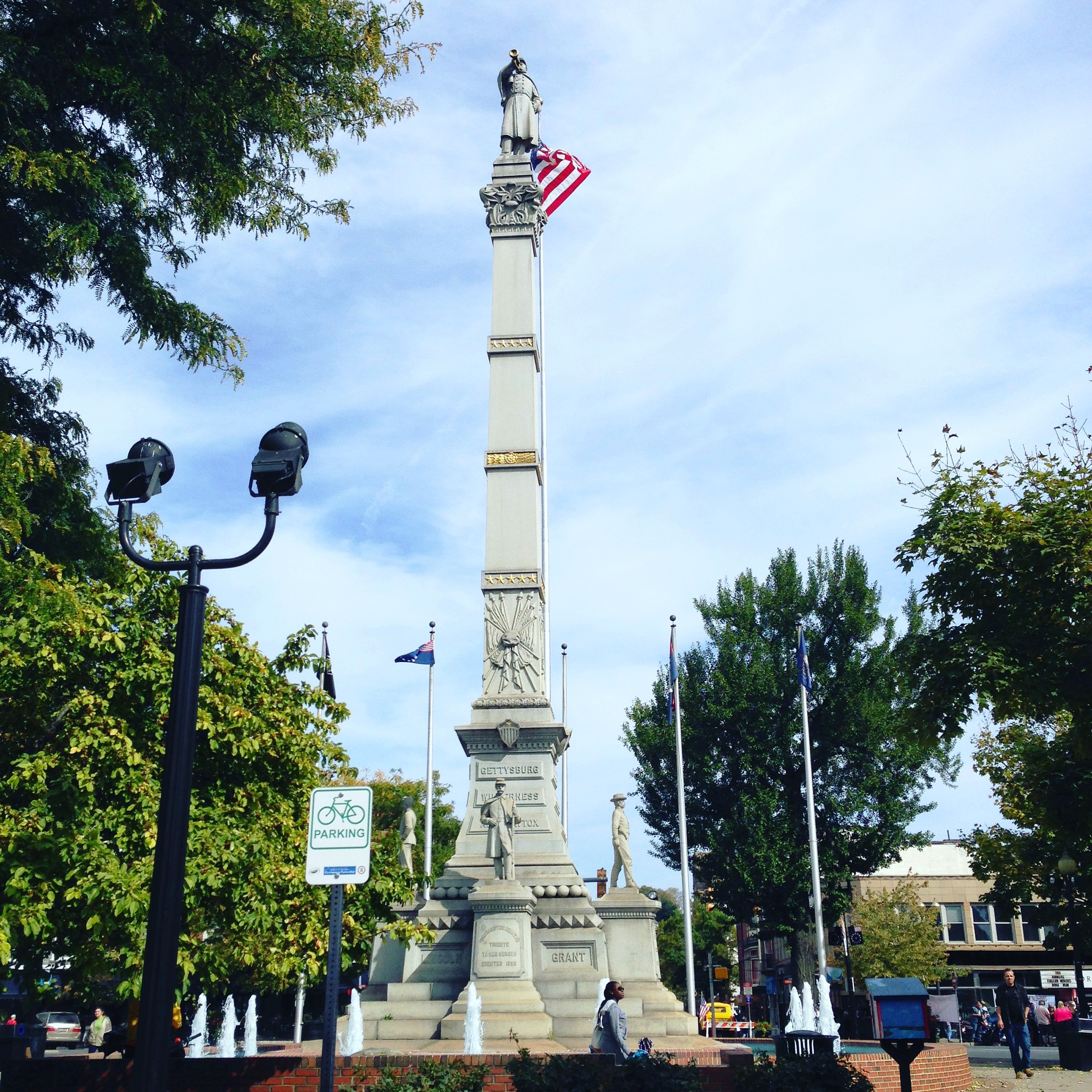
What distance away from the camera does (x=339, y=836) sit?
267 inches

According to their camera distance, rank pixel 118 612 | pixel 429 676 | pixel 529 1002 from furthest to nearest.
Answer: pixel 429 676 < pixel 529 1002 < pixel 118 612

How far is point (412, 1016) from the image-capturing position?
23016mm

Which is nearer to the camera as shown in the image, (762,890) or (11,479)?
(11,479)

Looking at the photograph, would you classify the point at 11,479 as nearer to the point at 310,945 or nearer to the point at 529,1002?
Result: the point at 310,945

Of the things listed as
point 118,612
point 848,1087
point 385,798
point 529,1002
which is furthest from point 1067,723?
point 385,798

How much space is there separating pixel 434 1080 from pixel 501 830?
13497 millimetres

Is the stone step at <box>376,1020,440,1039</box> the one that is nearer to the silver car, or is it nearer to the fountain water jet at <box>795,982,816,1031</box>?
the fountain water jet at <box>795,982,816,1031</box>

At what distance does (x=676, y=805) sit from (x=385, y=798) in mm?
14753

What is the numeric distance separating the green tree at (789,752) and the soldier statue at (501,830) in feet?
56.4

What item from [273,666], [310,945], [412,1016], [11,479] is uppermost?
[11,479]

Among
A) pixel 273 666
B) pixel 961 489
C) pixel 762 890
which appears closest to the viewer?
pixel 273 666

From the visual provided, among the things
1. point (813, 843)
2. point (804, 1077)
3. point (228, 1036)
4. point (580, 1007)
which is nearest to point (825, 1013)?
point (813, 843)

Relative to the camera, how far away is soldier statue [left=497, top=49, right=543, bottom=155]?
33.6 m

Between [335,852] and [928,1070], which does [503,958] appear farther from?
[335,852]
